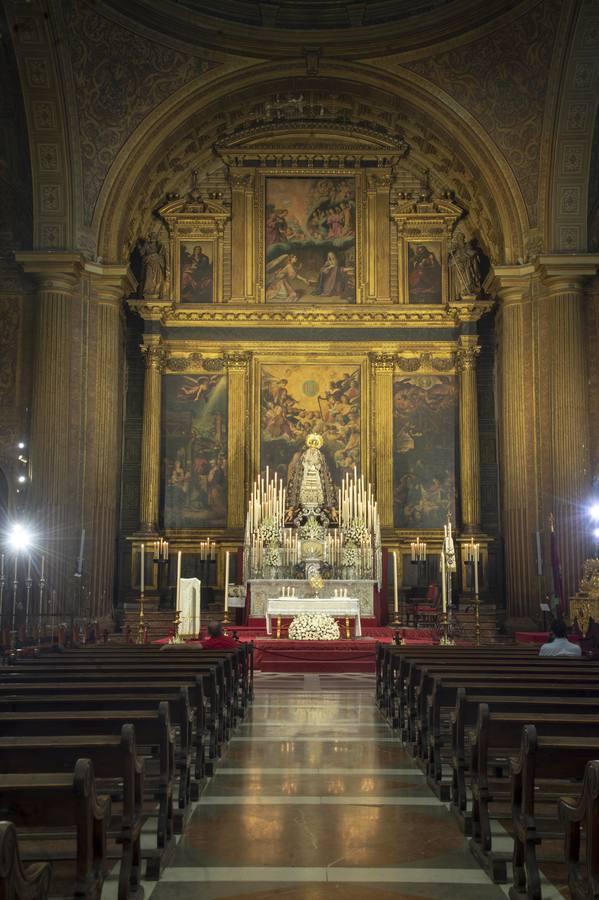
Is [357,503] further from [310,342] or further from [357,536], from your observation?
[310,342]

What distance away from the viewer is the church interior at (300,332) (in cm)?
1970

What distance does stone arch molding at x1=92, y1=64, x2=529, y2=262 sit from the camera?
2197cm

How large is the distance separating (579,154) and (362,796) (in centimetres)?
1787

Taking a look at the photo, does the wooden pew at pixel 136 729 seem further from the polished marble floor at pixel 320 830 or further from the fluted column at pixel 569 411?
the fluted column at pixel 569 411

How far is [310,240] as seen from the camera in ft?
82.2

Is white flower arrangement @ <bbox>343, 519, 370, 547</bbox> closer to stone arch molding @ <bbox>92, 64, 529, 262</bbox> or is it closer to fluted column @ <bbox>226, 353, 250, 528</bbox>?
fluted column @ <bbox>226, 353, 250, 528</bbox>

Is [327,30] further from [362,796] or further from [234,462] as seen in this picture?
[362,796]

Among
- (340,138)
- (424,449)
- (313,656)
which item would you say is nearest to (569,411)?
(424,449)

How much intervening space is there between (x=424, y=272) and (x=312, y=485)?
22.9 ft

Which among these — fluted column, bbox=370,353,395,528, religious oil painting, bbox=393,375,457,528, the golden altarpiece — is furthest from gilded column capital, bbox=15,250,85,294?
religious oil painting, bbox=393,375,457,528

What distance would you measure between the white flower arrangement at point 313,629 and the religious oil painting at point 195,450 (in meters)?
6.93

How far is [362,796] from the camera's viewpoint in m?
6.94

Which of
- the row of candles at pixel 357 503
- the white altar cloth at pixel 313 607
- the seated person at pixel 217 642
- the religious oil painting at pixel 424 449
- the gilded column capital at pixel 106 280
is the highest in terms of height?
the gilded column capital at pixel 106 280

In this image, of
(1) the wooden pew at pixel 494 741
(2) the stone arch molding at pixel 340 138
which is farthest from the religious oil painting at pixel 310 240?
(1) the wooden pew at pixel 494 741
